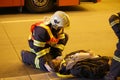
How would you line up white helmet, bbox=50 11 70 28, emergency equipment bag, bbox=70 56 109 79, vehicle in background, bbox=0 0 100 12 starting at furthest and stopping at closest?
vehicle in background, bbox=0 0 100 12
white helmet, bbox=50 11 70 28
emergency equipment bag, bbox=70 56 109 79

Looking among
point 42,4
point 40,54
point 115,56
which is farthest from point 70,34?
point 115,56

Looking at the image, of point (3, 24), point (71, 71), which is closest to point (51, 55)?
point (71, 71)

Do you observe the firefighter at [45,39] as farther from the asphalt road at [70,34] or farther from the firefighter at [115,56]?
the firefighter at [115,56]

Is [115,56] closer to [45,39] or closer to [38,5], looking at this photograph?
[45,39]

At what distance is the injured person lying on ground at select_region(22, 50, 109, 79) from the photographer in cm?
470

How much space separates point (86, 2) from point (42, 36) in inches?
218

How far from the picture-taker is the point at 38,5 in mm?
9094

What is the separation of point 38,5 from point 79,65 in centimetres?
466

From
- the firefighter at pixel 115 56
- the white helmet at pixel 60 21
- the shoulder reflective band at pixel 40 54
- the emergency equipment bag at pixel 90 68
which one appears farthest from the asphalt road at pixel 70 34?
the firefighter at pixel 115 56

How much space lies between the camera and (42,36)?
4949 millimetres

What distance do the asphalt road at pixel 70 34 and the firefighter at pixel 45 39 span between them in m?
0.17

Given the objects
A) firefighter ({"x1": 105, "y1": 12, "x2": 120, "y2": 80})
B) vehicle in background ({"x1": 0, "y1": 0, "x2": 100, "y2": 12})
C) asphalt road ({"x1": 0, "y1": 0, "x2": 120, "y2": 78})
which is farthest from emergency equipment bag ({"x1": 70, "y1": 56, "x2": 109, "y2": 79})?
vehicle in background ({"x1": 0, "y1": 0, "x2": 100, "y2": 12})

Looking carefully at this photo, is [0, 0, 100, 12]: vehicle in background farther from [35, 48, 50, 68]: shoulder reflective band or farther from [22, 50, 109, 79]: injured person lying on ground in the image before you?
[22, 50, 109, 79]: injured person lying on ground

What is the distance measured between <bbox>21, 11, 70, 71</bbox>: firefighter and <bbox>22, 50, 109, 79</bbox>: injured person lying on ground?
5 centimetres
